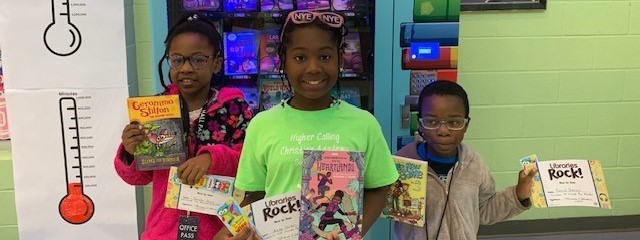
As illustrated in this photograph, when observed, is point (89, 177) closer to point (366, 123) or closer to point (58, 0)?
point (58, 0)

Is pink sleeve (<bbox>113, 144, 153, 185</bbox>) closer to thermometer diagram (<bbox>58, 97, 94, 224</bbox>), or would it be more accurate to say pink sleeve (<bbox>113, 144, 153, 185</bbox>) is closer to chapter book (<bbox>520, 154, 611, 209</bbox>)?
thermometer diagram (<bbox>58, 97, 94, 224</bbox>)

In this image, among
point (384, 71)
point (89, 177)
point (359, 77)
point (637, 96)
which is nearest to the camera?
point (384, 71)

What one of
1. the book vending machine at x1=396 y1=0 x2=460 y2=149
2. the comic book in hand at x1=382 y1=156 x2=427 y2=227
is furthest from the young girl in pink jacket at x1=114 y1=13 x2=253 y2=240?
the book vending machine at x1=396 y1=0 x2=460 y2=149

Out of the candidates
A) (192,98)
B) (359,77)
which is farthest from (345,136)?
(359,77)

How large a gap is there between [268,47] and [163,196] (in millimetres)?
1058

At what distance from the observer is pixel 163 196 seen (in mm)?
2117

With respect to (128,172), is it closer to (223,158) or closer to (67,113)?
(223,158)

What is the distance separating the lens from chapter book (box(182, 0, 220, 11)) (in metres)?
2.74

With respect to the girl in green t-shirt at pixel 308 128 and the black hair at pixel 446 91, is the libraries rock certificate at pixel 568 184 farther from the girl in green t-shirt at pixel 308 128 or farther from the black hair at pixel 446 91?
the girl in green t-shirt at pixel 308 128

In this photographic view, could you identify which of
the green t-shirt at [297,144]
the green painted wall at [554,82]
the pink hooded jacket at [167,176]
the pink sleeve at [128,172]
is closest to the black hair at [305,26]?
the green t-shirt at [297,144]

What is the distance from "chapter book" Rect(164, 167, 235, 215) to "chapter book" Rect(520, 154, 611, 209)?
104 centimetres

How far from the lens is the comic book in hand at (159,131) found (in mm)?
1952

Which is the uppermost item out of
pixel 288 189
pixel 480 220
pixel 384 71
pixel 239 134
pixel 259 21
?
pixel 259 21

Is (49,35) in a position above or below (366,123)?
above
